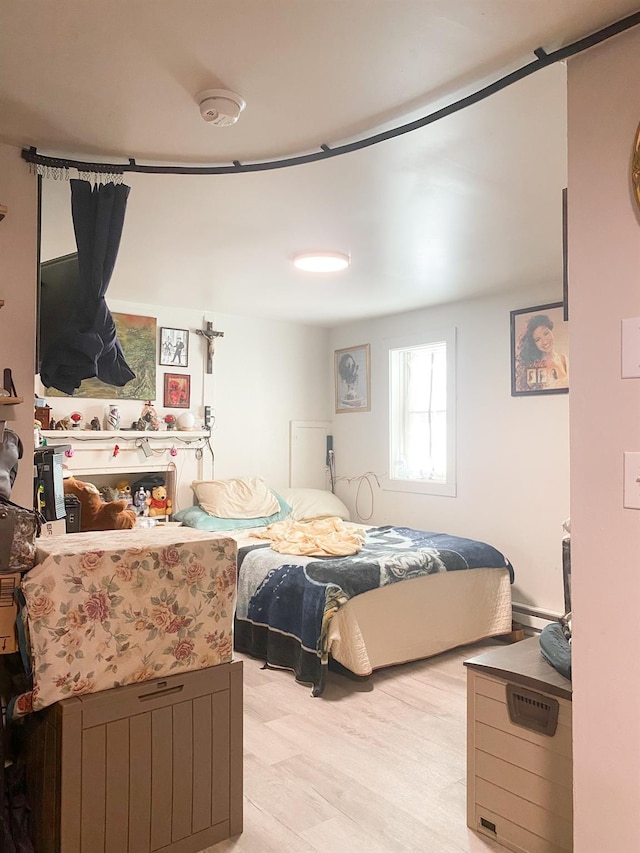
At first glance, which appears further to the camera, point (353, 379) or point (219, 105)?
point (353, 379)

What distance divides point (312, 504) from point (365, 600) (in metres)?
2.06

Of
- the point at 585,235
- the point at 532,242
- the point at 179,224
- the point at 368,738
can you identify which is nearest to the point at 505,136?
the point at 585,235

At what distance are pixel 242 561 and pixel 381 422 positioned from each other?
6.76 ft

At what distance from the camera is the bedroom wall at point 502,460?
4.22 meters

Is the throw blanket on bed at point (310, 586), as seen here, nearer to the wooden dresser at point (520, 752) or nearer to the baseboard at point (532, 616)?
the baseboard at point (532, 616)

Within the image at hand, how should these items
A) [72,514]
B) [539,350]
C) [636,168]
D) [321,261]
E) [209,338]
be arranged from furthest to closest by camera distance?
1. [209,338]
2. [539,350]
3. [321,261]
4. [72,514]
5. [636,168]

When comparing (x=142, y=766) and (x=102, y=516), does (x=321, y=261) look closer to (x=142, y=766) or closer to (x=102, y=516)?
(x=102, y=516)

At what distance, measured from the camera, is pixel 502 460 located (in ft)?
14.8

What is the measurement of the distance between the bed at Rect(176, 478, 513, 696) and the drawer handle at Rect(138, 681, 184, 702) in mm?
1396

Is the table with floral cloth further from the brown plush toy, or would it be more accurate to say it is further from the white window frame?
the white window frame

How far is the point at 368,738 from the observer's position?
9.04ft

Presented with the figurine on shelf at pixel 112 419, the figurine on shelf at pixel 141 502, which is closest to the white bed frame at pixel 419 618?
the figurine on shelf at pixel 141 502

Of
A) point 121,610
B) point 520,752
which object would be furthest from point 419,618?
point 121,610

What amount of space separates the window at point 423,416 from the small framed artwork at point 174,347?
169 cm
